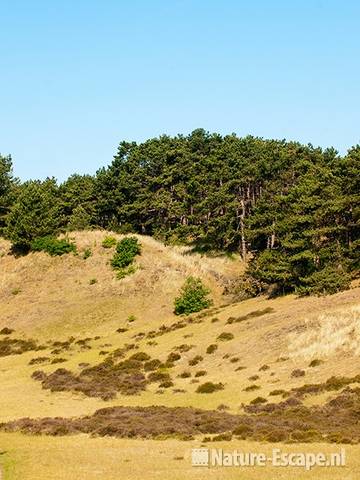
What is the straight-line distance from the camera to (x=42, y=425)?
36.2 meters

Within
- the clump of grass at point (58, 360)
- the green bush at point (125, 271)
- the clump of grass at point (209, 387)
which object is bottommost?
the clump of grass at point (209, 387)

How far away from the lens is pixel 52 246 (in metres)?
93.9

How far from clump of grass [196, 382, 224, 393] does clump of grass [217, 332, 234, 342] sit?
1190cm

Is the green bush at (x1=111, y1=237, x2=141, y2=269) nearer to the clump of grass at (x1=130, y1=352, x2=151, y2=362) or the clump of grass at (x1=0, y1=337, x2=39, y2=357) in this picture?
the clump of grass at (x1=0, y1=337, x2=39, y2=357)

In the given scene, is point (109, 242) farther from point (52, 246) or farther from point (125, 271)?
point (52, 246)

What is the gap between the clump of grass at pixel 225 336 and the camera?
57.6m

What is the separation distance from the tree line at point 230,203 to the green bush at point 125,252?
10006mm

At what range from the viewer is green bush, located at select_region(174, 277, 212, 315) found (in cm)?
7694

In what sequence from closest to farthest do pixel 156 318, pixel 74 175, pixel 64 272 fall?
pixel 156 318
pixel 64 272
pixel 74 175

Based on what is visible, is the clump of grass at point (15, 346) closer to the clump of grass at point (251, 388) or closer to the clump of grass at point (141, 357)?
the clump of grass at point (141, 357)

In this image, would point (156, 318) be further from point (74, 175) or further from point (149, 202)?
point (74, 175)

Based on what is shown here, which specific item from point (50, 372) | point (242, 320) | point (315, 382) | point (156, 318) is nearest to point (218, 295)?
point (156, 318)

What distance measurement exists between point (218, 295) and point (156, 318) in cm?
1000

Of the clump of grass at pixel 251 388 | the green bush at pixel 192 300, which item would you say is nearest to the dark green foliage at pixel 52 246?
the green bush at pixel 192 300
